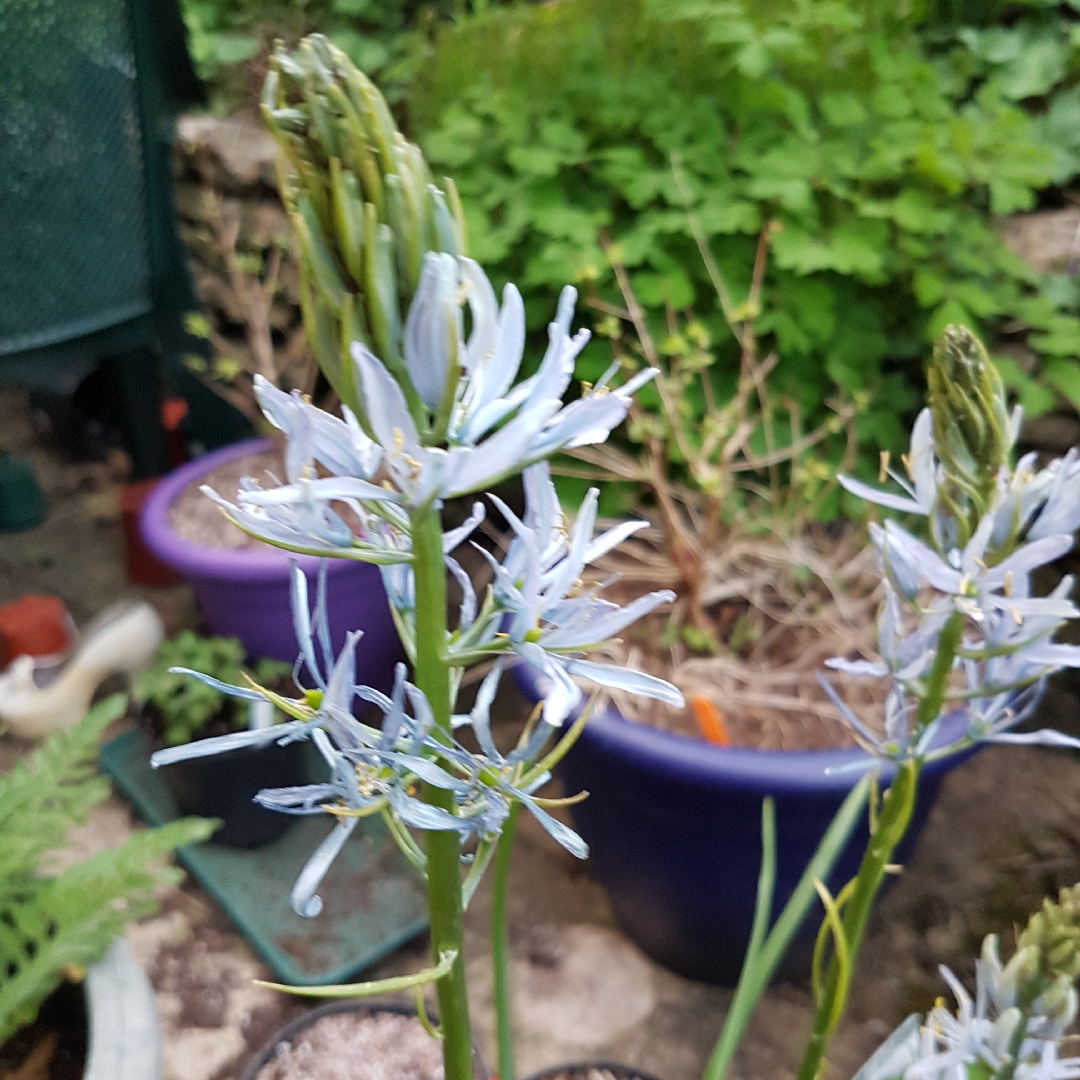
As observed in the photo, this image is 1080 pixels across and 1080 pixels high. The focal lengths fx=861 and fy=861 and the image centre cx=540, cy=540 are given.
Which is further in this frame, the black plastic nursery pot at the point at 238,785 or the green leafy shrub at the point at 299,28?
the green leafy shrub at the point at 299,28

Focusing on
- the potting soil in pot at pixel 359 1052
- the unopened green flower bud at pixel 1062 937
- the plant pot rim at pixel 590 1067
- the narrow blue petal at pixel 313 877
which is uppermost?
the narrow blue petal at pixel 313 877

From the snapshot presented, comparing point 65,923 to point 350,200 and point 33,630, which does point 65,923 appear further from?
point 33,630

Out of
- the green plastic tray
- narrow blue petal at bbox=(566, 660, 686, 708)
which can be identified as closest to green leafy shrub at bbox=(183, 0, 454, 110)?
the green plastic tray

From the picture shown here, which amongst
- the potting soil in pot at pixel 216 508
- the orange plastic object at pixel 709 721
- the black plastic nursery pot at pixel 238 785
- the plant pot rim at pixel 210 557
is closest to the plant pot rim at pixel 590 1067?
the orange plastic object at pixel 709 721

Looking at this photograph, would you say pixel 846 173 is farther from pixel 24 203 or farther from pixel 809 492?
pixel 24 203

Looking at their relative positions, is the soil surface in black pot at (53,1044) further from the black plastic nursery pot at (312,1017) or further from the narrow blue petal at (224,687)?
the narrow blue petal at (224,687)

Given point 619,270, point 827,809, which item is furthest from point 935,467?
point 619,270

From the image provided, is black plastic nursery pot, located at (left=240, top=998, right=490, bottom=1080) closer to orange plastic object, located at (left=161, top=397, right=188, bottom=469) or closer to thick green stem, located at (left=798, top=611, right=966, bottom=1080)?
thick green stem, located at (left=798, top=611, right=966, bottom=1080)

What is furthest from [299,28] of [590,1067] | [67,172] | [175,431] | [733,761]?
[590,1067]
